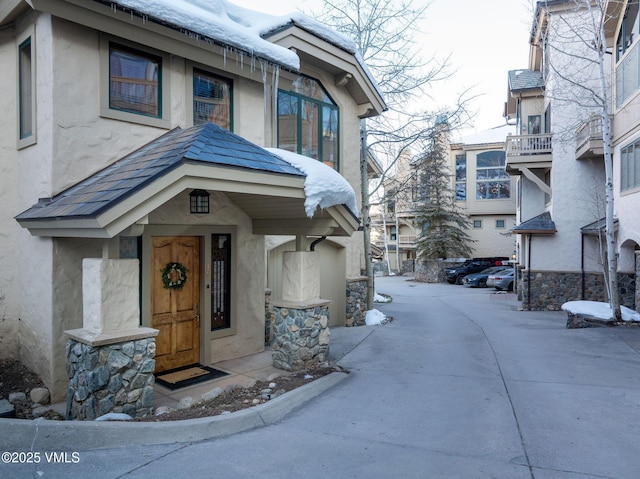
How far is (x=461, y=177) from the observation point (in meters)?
32.8

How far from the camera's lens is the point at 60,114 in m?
5.80

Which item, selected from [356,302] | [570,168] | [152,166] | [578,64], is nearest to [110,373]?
[152,166]

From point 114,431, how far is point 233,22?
6812 mm

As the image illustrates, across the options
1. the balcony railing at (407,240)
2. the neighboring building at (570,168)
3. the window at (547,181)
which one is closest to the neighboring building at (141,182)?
the neighboring building at (570,168)

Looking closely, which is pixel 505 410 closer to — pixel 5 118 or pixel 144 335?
pixel 144 335

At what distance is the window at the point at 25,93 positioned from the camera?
623 centimetres

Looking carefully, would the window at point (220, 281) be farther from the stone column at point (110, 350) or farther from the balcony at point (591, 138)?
the balcony at point (591, 138)

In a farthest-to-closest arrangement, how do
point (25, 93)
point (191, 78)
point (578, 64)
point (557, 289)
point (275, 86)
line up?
point (557, 289) < point (578, 64) < point (275, 86) < point (191, 78) < point (25, 93)

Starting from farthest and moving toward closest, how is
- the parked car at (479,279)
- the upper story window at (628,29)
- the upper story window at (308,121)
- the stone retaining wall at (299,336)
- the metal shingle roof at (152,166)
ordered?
the parked car at (479,279) < the upper story window at (628,29) < the upper story window at (308,121) < the stone retaining wall at (299,336) < the metal shingle roof at (152,166)

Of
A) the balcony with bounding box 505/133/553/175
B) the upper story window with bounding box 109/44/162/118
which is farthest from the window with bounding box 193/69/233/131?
the balcony with bounding box 505/133/553/175

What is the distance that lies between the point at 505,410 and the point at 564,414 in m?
0.63

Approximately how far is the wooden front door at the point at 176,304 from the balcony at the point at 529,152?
14.4m

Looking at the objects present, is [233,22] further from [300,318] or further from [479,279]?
[479,279]

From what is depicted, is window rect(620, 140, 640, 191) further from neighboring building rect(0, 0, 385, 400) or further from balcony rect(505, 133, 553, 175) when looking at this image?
neighboring building rect(0, 0, 385, 400)
